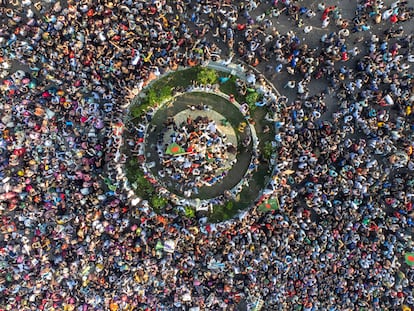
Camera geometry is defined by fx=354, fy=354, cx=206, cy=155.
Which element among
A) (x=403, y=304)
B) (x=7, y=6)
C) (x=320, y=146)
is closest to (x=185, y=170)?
(x=320, y=146)

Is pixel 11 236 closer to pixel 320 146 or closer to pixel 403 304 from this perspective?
pixel 320 146

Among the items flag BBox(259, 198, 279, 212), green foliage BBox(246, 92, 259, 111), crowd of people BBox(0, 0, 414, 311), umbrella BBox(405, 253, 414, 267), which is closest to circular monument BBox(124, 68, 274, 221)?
green foliage BBox(246, 92, 259, 111)

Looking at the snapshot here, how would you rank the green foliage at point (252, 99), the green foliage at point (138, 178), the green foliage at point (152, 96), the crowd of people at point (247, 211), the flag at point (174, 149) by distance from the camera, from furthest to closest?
the green foliage at point (138, 178)
the green foliage at point (252, 99)
the green foliage at point (152, 96)
the crowd of people at point (247, 211)
the flag at point (174, 149)

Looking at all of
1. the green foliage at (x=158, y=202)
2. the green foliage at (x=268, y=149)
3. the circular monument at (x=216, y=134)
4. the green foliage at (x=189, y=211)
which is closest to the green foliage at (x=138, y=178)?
the circular monument at (x=216, y=134)

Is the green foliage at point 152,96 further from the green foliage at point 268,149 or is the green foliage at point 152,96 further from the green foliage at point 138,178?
the green foliage at point 268,149

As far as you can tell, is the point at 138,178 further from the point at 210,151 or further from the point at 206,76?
the point at 206,76

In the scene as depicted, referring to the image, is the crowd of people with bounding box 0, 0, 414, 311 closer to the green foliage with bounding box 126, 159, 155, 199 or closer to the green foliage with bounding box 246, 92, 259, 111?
the green foliage with bounding box 126, 159, 155, 199

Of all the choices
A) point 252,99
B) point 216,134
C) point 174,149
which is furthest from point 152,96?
point 252,99
